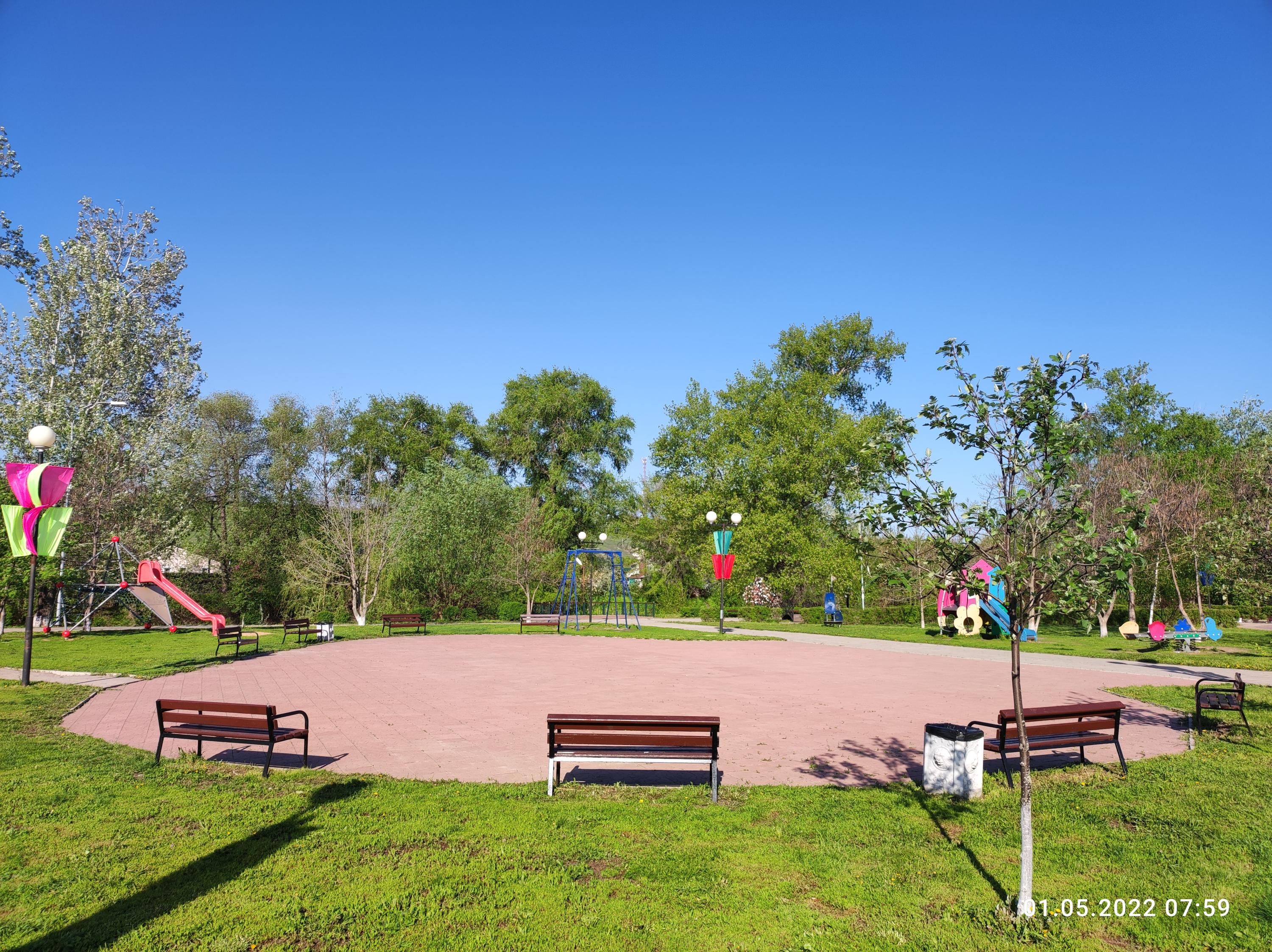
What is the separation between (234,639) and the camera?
66.5ft

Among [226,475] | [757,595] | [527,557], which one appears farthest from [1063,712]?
[226,475]

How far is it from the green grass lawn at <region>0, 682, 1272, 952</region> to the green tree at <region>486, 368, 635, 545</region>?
3739cm

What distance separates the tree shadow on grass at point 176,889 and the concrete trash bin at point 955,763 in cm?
527

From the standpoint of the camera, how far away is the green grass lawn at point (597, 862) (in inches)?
152

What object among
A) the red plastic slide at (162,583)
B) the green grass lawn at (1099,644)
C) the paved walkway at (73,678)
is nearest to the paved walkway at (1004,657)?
the green grass lawn at (1099,644)

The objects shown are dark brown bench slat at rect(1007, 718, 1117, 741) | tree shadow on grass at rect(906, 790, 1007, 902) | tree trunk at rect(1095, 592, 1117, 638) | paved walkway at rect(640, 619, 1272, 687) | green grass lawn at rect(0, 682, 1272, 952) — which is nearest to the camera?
green grass lawn at rect(0, 682, 1272, 952)

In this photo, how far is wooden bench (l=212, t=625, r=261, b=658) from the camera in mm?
16250

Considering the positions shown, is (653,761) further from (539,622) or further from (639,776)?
(539,622)

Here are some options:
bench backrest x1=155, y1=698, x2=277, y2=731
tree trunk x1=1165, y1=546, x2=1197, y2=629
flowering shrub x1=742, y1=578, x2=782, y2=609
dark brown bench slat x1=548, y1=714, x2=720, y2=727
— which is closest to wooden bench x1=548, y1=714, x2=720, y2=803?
dark brown bench slat x1=548, y1=714, x2=720, y2=727

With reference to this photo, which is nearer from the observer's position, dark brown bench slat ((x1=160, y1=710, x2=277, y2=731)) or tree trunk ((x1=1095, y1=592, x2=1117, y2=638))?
dark brown bench slat ((x1=160, y1=710, x2=277, y2=731))

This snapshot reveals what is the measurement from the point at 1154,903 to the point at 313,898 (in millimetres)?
4995

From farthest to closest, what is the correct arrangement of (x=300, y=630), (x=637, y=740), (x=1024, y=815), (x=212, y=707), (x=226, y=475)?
(x=226, y=475) → (x=300, y=630) → (x=212, y=707) → (x=637, y=740) → (x=1024, y=815)

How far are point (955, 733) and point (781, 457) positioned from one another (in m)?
28.8

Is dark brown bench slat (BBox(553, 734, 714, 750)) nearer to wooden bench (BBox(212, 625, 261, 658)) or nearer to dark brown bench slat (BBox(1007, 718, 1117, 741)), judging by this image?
dark brown bench slat (BBox(1007, 718, 1117, 741))
